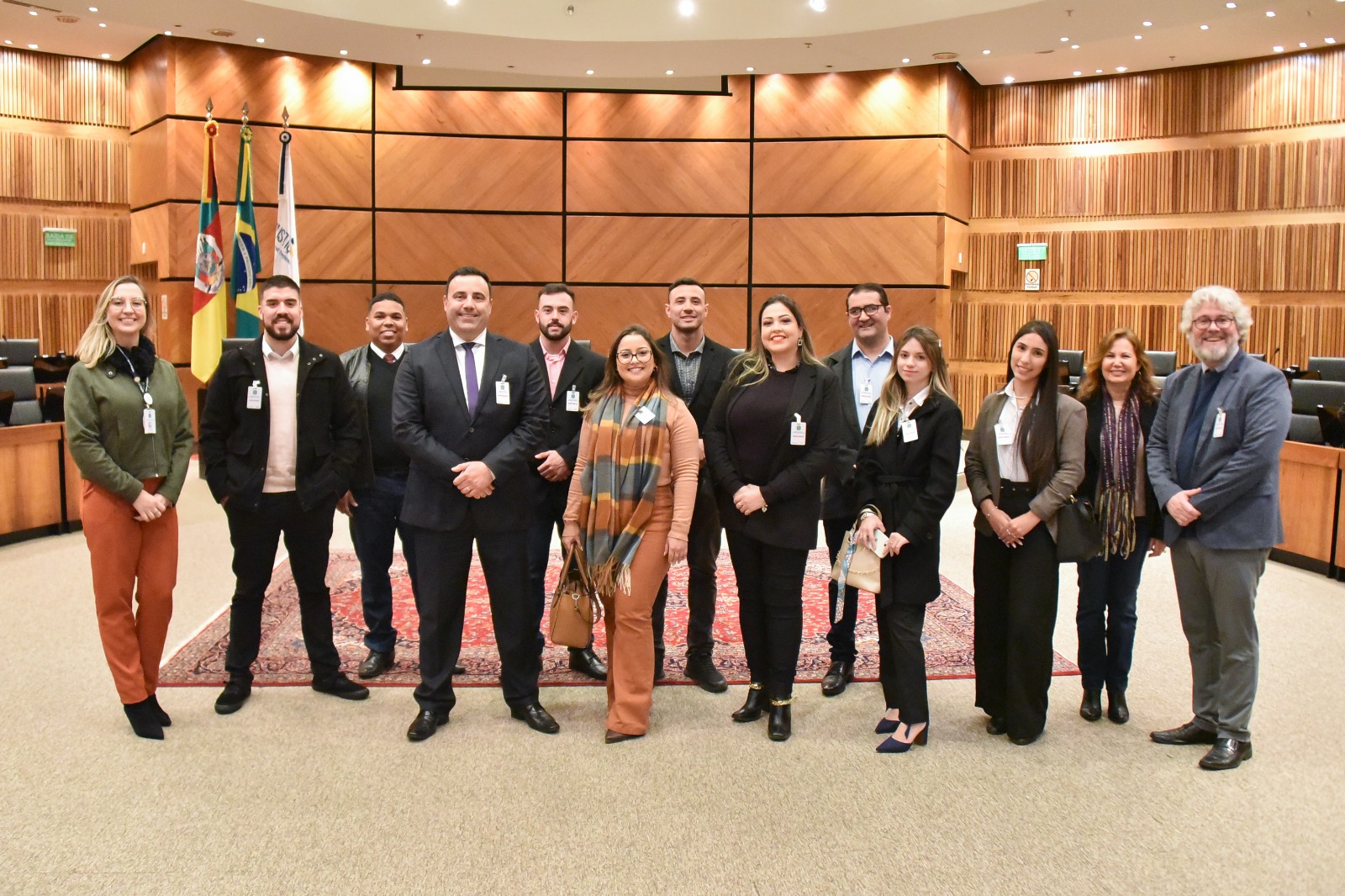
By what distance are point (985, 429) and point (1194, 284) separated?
30.7ft

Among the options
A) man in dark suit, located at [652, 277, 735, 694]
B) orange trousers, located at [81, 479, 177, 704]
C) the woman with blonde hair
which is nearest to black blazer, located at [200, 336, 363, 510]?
orange trousers, located at [81, 479, 177, 704]

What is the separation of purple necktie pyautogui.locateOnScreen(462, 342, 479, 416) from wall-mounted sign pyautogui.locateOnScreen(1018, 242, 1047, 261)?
988 centimetres

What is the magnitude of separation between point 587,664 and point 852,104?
8909 mm

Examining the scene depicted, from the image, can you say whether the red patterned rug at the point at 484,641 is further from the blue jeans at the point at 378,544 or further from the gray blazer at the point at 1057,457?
the gray blazer at the point at 1057,457

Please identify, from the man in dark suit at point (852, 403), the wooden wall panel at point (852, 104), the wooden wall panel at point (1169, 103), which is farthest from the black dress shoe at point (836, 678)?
the wooden wall panel at point (1169, 103)

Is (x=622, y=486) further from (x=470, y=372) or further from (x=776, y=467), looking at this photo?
(x=470, y=372)

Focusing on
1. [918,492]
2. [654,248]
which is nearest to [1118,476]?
[918,492]

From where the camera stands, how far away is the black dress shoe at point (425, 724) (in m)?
3.55

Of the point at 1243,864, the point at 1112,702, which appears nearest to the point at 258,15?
the point at 1112,702

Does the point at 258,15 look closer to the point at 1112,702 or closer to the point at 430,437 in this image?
the point at 430,437

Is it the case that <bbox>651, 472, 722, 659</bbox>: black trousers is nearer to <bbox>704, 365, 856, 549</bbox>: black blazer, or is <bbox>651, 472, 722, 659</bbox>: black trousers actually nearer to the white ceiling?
<bbox>704, 365, 856, 549</bbox>: black blazer

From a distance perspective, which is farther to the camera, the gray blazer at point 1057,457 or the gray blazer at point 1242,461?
the gray blazer at point 1057,457

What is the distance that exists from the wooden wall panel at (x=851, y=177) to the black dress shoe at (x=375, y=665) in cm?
838

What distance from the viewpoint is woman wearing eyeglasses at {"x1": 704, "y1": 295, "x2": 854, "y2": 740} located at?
3.54m
